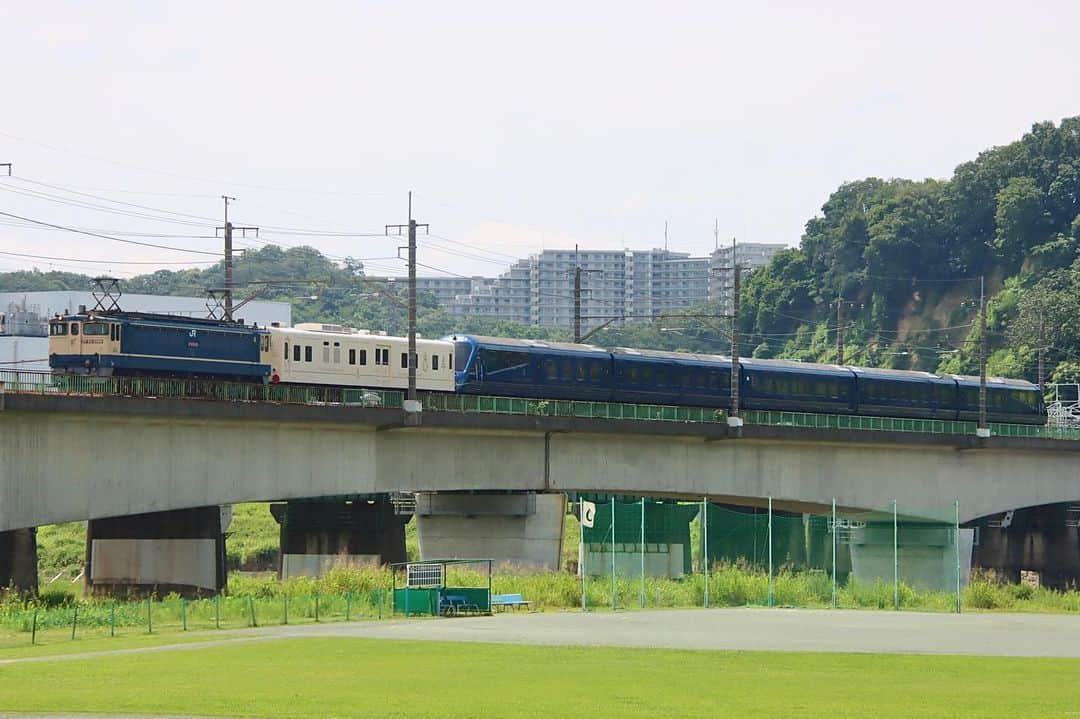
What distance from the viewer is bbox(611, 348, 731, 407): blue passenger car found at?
250 ft

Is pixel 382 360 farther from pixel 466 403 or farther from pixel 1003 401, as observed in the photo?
pixel 1003 401

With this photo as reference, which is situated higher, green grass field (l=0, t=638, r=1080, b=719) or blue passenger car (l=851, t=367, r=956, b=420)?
blue passenger car (l=851, t=367, r=956, b=420)

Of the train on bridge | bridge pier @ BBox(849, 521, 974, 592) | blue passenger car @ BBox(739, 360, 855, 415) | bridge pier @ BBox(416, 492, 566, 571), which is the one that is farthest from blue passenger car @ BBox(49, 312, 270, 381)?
blue passenger car @ BBox(739, 360, 855, 415)

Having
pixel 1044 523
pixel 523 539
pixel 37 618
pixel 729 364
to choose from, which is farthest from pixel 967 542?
pixel 37 618

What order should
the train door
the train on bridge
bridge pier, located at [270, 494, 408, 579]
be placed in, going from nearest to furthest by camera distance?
the train on bridge → the train door → bridge pier, located at [270, 494, 408, 579]

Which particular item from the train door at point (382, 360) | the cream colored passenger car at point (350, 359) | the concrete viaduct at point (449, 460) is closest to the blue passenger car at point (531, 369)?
the cream colored passenger car at point (350, 359)

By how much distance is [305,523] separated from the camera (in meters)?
72.1

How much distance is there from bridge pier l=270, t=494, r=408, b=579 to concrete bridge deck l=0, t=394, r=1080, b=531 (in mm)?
5692

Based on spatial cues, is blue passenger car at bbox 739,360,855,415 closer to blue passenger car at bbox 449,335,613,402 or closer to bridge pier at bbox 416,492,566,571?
blue passenger car at bbox 449,335,613,402

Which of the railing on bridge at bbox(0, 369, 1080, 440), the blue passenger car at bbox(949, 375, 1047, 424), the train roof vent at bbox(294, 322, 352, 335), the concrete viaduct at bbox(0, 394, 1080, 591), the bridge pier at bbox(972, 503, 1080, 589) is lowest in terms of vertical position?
the bridge pier at bbox(972, 503, 1080, 589)

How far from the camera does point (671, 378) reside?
77812mm

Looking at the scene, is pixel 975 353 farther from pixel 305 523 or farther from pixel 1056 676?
pixel 1056 676

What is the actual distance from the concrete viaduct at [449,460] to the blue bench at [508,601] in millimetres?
8837

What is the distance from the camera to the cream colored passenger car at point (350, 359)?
203 feet
